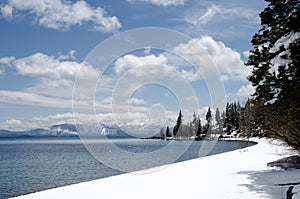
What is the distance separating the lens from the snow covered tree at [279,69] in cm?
1346

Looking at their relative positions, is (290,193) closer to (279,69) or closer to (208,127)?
(279,69)

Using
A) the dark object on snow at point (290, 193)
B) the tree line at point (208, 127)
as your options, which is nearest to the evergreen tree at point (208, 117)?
the tree line at point (208, 127)

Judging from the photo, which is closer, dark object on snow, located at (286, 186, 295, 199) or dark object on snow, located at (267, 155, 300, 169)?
dark object on snow, located at (286, 186, 295, 199)

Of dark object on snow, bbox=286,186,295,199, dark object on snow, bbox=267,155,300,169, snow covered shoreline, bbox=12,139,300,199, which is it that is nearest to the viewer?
dark object on snow, bbox=286,186,295,199

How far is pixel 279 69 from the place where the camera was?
533 inches

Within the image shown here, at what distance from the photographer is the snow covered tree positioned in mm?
13461

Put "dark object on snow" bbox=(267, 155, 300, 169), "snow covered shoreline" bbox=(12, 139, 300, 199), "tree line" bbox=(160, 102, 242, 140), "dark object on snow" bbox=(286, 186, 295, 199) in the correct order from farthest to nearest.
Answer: "tree line" bbox=(160, 102, 242, 140)
"dark object on snow" bbox=(267, 155, 300, 169)
"snow covered shoreline" bbox=(12, 139, 300, 199)
"dark object on snow" bbox=(286, 186, 295, 199)

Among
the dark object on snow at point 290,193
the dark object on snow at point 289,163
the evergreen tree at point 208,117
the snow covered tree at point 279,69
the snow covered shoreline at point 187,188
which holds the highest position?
the evergreen tree at point 208,117

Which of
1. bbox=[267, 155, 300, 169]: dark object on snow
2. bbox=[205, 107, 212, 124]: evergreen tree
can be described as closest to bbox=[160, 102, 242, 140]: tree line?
bbox=[205, 107, 212, 124]: evergreen tree

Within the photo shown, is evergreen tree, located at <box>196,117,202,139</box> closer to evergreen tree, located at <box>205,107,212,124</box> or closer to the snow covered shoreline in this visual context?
evergreen tree, located at <box>205,107,212,124</box>

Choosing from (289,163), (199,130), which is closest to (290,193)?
(289,163)

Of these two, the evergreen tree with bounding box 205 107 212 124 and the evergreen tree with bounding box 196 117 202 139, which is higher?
the evergreen tree with bounding box 205 107 212 124

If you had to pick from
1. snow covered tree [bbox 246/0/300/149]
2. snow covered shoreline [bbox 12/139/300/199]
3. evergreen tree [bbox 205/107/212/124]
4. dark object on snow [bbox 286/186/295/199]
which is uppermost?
evergreen tree [bbox 205/107/212/124]

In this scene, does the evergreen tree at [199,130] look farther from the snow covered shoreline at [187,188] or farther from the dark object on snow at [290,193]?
the dark object on snow at [290,193]
